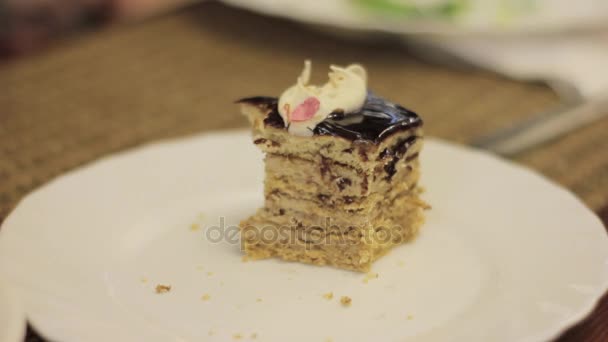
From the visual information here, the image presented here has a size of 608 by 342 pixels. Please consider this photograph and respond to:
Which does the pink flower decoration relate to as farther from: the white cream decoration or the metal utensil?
the metal utensil

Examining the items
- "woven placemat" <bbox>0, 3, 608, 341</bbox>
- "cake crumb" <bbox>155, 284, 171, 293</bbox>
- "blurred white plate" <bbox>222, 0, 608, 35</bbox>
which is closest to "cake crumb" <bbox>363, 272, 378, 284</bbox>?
"cake crumb" <bbox>155, 284, 171, 293</bbox>

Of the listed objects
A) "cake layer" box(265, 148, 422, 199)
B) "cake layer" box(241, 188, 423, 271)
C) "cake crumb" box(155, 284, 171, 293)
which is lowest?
"cake crumb" box(155, 284, 171, 293)

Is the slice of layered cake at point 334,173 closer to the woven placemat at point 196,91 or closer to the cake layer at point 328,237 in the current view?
the cake layer at point 328,237

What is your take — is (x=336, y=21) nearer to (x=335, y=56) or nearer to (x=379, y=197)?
(x=335, y=56)

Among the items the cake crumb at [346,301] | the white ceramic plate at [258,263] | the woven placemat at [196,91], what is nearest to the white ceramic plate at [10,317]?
the white ceramic plate at [258,263]

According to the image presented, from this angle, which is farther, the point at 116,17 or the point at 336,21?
the point at 116,17

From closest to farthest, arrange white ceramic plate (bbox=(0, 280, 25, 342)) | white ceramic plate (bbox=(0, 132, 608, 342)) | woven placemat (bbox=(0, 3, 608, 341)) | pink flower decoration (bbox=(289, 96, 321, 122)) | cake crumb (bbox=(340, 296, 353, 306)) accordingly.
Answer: white ceramic plate (bbox=(0, 280, 25, 342)), white ceramic plate (bbox=(0, 132, 608, 342)), cake crumb (bbox=(340, 296, 353, 306)), pink flower decoration (bbox=(289, 96, 321, 122)), woven placemat (bbox=(0, 3, 608, 341))

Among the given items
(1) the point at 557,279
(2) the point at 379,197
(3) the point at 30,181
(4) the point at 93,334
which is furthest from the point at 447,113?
(4) the point at 93,334
